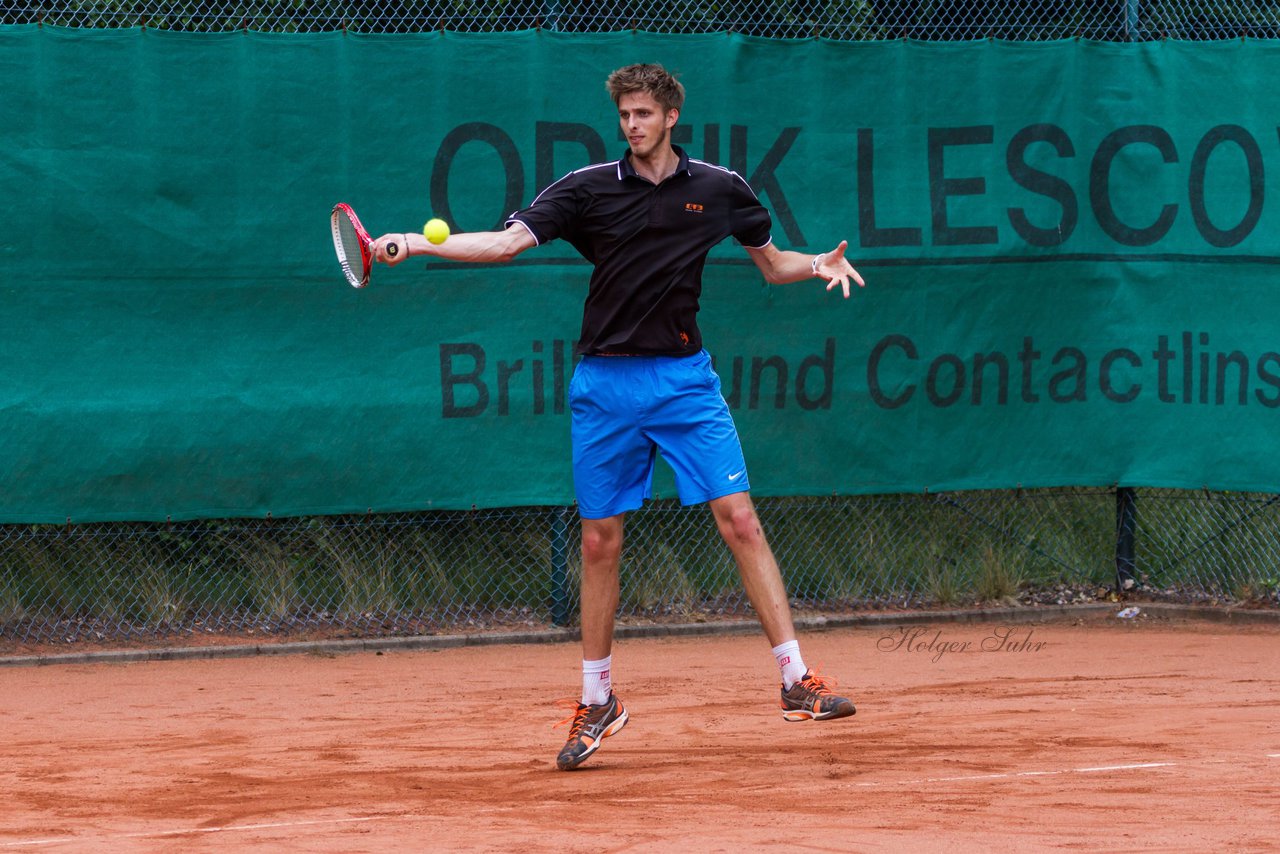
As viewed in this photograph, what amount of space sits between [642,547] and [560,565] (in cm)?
50

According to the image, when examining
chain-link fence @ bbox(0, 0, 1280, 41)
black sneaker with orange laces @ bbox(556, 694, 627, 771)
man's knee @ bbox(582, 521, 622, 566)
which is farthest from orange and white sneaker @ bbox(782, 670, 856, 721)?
chain-link fence @ bbox(0, 0, 1280, 41)

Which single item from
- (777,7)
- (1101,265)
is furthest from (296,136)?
(1101,265)

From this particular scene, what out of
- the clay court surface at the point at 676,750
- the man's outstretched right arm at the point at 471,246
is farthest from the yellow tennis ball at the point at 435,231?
the clay court surface at the point at 676,750

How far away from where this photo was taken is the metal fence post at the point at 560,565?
7.49 meters

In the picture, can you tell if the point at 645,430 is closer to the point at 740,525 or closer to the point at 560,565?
the point at 740,525

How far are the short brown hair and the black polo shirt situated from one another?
0.74 feet

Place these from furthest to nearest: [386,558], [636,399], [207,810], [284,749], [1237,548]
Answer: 1. [1237,548]
2. [386,558]
3. [284,749]
4. [636,399]
5. [207,810]

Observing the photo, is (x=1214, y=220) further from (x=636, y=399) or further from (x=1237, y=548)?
(x=636, y=399)

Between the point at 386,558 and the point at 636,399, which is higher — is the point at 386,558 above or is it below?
below

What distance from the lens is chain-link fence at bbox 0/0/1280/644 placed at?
24.0ft

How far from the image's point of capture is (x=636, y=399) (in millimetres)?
4887

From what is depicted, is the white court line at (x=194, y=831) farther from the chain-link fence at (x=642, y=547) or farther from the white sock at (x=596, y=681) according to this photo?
the chain-link fence at (x=642, y=547)

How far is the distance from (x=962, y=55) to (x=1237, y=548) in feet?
9.10

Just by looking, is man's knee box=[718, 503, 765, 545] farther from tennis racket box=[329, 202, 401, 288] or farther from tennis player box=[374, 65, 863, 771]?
tennis racket box=[329, 202, 401, 288]
